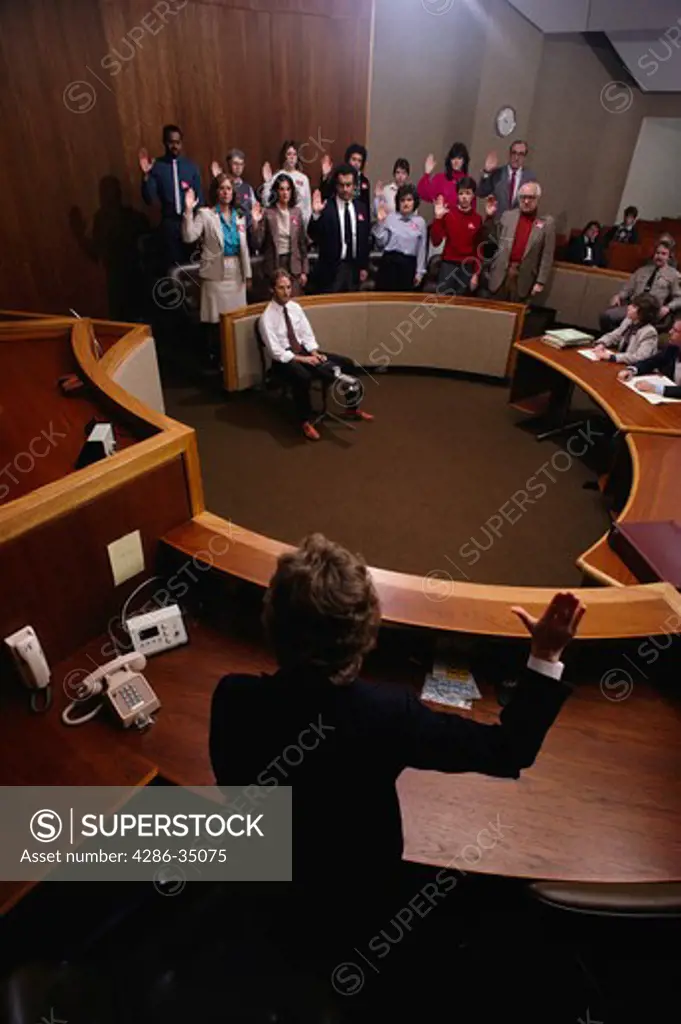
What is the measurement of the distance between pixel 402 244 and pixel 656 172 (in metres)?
5.45

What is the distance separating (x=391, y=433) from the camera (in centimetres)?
483

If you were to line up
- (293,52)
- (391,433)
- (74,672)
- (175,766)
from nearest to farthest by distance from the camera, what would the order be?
(175,766)
(74,672)
(391,433)
(293,52)

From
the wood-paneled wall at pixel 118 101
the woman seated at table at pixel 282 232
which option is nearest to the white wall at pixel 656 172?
the wood-paneled wall at pixel 118 101

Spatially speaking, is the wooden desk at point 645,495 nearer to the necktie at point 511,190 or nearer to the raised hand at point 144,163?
the necktie at point 511,190

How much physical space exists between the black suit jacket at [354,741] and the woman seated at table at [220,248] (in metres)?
4.64

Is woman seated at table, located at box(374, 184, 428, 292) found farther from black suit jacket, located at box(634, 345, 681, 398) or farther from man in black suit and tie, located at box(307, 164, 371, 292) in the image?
black suit jacket, located at box(634, 345, 681, 398)

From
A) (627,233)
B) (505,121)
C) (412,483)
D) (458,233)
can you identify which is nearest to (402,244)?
(458,233)

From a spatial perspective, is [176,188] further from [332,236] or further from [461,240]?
[461,240]

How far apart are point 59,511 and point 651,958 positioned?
2.08 m

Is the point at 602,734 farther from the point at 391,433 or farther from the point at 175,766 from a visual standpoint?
the point at 391,433

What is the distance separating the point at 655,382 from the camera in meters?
4.04

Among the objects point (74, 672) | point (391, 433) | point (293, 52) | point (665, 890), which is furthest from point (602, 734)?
point (293, 52)

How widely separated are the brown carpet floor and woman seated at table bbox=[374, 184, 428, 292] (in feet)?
4.21

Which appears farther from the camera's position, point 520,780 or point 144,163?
point 144,163
